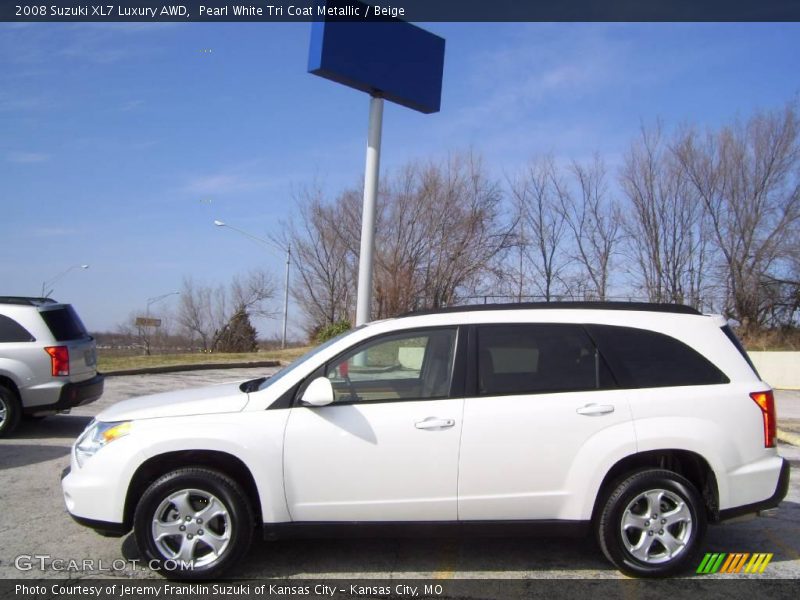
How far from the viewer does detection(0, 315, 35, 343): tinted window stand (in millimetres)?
8492

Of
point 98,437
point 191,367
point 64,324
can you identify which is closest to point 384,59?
point 191,367

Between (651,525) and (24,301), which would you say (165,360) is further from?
(651,525)

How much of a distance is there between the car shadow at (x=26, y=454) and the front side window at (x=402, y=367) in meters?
4.56

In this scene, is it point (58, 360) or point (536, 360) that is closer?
point (536, 360)

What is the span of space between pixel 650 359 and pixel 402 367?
1.67 metres

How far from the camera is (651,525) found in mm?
4398

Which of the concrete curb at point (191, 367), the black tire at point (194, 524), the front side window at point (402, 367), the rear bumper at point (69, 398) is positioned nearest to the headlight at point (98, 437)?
the black tire at point (194, 524)

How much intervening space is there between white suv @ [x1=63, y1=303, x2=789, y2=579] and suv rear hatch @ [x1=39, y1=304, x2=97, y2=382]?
441 centimetres

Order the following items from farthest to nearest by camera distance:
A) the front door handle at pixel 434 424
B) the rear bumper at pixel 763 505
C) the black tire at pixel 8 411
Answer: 1. the black tire at pixel 8 411
2. the rear bumper at pixel 763 505
3. the front door handle at pixel 434 424

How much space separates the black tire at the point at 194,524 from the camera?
4.23 m

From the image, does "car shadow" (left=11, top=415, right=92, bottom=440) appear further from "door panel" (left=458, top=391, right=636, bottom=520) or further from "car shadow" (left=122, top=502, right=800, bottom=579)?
"door panel" (left=458, top=391, right=636, bottom=520)

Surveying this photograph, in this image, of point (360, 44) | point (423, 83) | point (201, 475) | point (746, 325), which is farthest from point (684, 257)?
point (201, 475)

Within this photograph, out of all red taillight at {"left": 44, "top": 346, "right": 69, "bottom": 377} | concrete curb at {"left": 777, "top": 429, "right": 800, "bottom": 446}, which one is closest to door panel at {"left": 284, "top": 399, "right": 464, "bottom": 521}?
red taillight at {"left": 44, "top": 346, "right": 69, "bottom": 377}

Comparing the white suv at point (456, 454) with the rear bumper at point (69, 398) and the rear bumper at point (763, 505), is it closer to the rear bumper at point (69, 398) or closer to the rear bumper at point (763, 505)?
the rear bumper at point (763, 505)
